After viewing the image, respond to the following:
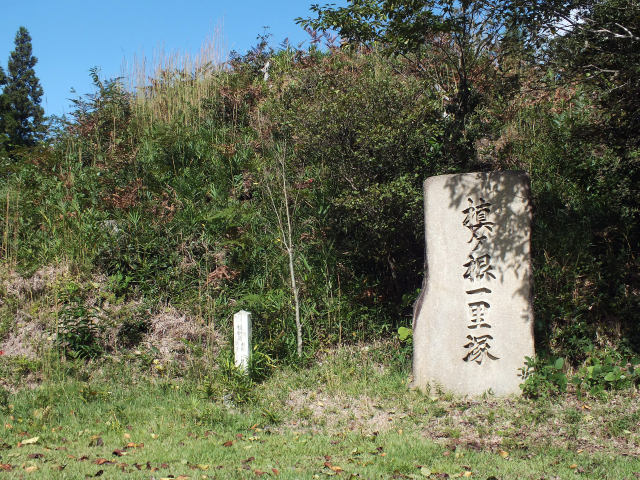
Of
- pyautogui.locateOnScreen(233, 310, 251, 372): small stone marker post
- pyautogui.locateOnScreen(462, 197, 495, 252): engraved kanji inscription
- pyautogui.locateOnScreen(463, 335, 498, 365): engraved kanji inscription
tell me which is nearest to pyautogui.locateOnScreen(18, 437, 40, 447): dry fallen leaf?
pyautogui.locateOnScreen(233, 310, 251, 372): small stone marker post

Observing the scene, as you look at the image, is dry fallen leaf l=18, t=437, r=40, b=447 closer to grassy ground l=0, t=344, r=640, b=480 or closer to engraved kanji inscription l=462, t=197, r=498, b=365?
grassy ground l=0, t=344, r=640, b=480

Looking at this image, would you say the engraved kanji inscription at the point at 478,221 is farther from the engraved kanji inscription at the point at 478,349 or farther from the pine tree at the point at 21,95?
the pine tree at the point at 21,95

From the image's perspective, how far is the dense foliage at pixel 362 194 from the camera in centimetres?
618

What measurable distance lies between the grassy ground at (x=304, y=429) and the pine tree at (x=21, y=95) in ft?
83.3

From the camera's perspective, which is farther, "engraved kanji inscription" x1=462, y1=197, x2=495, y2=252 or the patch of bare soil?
"engraved kanji inscription" x1=462, y1=197, x2=495, y2=252

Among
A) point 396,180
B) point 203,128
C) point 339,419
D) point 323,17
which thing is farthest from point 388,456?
point 203,128

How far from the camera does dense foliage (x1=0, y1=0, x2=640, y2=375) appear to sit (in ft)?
20.3

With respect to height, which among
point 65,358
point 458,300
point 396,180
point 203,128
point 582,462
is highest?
point 203,128

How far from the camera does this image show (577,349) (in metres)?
5.95

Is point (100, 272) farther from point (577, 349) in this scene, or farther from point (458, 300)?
point (577, 349)

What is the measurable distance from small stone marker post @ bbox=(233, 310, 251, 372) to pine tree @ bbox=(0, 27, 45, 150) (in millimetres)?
25419

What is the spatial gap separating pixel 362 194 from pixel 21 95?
2761 centimetres

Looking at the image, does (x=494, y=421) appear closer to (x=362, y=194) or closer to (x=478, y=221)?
(x=478, y=221)

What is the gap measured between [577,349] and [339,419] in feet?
8.77
